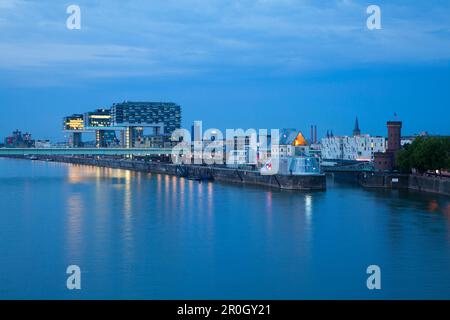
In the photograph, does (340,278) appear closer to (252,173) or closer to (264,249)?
(264,249)

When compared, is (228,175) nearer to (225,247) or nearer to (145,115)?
(225,247)

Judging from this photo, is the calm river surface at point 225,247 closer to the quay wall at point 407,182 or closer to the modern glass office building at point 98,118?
the quay wall at point 407,182

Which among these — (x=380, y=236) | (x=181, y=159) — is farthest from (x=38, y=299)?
(x=181, y=159)

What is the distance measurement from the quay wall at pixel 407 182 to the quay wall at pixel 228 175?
3.37m

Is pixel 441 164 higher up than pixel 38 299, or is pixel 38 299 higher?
pixel 441 164

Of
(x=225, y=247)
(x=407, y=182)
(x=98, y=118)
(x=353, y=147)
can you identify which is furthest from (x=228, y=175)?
(x=98, y=118)

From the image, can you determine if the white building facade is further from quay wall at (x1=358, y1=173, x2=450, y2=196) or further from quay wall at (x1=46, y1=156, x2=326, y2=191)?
quay wall at (x1=358, y1=173, x2=450, y2=196)

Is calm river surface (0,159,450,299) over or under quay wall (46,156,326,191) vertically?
under

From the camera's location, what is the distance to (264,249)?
1365cm

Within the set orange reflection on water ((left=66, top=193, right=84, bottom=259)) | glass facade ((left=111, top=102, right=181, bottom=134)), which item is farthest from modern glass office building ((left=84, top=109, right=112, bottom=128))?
orange reflection on water ((left=66, top=193, right=84, bottom=259))

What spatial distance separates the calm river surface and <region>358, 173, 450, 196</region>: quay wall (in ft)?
6.86

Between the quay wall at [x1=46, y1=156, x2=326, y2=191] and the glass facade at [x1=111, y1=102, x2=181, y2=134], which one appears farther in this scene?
the glass facade at [x1=111, y1=102, x2=181, y2=134]

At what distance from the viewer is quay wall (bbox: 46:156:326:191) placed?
2794cm

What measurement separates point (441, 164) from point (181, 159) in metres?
26.6
